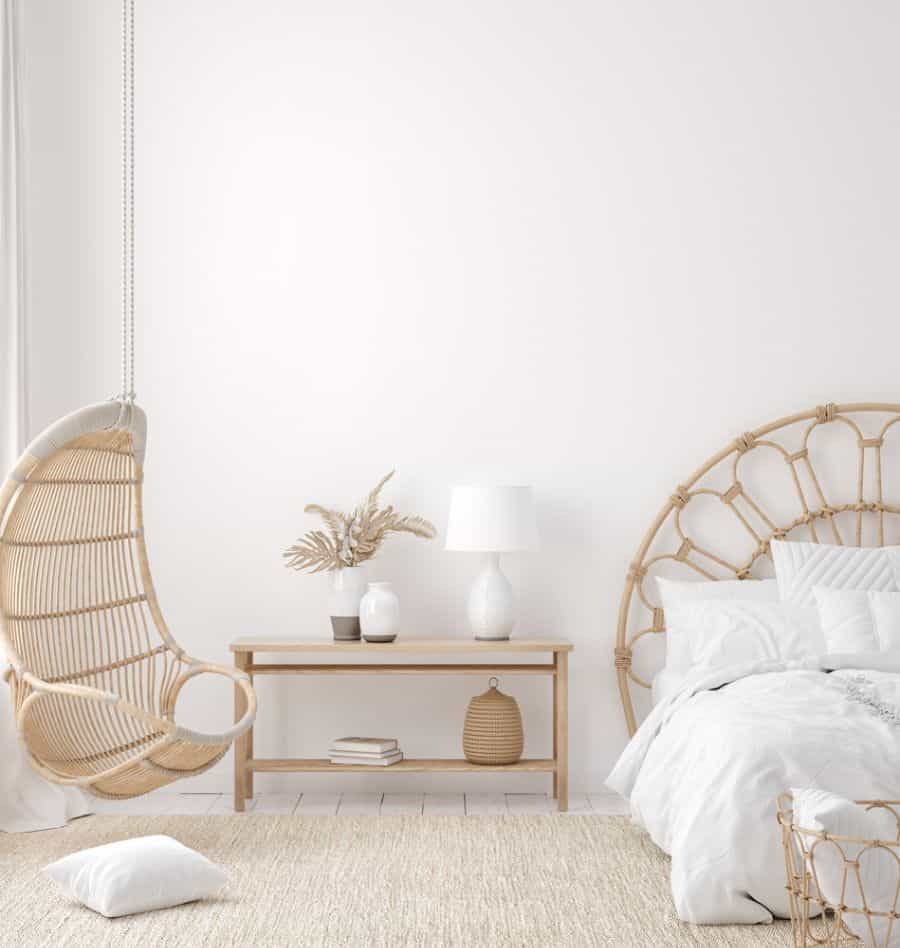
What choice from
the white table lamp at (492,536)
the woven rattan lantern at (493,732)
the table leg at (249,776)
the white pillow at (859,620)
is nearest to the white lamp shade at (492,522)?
the white table lamp at (492,536)

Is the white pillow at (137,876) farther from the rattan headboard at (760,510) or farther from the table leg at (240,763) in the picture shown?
the rattan headboard at (760,510)

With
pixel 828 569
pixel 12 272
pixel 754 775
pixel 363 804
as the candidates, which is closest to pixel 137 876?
pixel 363 804

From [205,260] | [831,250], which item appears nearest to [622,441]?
[831,250]

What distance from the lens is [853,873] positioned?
2.33m

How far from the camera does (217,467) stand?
14.2ft

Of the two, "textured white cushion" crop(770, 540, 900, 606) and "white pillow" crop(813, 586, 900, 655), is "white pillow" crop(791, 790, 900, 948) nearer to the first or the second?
"white pillow" crop(813, 586, 900, 655)

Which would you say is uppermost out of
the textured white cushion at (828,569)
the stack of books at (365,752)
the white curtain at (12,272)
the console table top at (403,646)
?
the white curtain at (12,272)

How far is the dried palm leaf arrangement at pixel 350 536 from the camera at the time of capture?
4.14m

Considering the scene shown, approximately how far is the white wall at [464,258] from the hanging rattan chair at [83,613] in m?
0.52

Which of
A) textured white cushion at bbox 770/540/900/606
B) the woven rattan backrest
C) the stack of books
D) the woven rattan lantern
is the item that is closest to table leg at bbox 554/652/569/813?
the woven rattan lantern

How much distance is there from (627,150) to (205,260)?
160cm

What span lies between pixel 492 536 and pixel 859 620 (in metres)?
1.20

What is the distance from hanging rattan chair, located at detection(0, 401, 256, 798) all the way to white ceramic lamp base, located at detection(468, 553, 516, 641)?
0.89 metres

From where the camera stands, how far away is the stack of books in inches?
159
